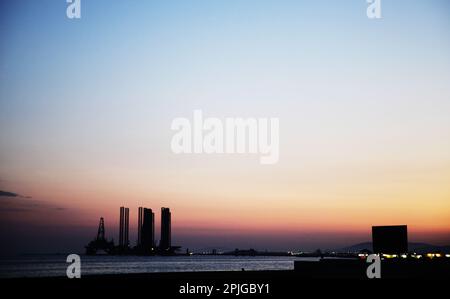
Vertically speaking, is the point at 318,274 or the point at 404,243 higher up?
the point at 404,243
